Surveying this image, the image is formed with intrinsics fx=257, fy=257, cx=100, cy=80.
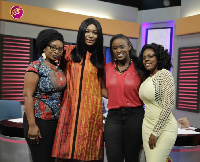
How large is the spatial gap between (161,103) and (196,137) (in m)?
1.18

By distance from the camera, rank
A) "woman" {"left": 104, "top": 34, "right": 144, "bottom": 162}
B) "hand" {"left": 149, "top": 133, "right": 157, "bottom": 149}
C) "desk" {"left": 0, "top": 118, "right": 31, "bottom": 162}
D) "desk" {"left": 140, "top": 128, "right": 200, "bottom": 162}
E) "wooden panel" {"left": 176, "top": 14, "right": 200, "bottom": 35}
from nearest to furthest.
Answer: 1. "hand" {"left": 149, "top": 133, "right": 157, "bottom": 149}
2. "woman" {"left": 104, "top": 34, "right": 144, "bottom": 162}
3. "desk" {"left": 140, "top": 128, "right": 200, "bottom": 162}
4. "desk" {"left": 0, "top": 118, "right": 31, "bottom": 162}
5. "wooden panel" {"left": 176, "top": 14, "right": 200, "bottom": 35}

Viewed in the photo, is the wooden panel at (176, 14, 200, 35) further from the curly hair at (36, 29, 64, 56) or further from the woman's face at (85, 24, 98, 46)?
the curly hair at (36, 29, 64, 56)

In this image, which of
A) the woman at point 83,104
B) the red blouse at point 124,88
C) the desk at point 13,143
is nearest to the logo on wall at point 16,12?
the desk at point 13,143

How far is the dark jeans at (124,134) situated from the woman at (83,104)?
3.4 inches

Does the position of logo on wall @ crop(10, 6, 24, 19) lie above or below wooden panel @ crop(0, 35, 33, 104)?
above

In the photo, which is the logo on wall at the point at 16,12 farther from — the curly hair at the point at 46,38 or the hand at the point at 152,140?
the hand at the point at 152,140

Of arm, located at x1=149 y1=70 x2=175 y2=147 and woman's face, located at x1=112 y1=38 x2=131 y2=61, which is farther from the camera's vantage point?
woman's face, located at x1=112 y1=38 x2=131 y2=61

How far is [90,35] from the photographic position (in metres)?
2.09

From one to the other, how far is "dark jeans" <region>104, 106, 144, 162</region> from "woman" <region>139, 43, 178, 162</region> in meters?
0.07

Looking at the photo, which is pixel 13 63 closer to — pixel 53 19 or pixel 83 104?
pixel 53 19

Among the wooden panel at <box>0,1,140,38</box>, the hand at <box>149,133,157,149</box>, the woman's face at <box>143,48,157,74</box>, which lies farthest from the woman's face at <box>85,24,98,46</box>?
the wooden panel at <box>0,1,140,38</box>

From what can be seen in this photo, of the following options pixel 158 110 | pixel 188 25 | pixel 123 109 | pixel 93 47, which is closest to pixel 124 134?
pixel 123 109

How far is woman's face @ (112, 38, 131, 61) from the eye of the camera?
222 cm

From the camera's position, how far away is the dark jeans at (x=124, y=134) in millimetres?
2109
